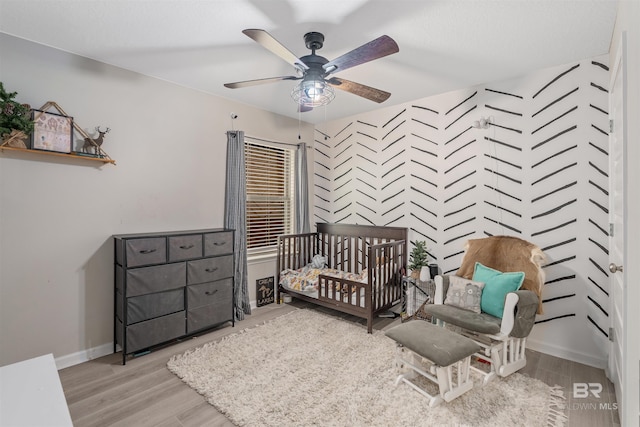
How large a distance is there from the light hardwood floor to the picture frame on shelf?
1801 mm

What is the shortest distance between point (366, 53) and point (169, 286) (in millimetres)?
2515

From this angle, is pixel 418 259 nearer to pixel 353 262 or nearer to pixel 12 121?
pixel 353 262

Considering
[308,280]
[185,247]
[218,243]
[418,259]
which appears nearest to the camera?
[185,247]

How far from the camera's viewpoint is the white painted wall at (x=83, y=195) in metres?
2.24

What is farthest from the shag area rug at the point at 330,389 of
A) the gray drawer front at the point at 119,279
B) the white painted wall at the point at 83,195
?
the white painted wall at the point at 83,195

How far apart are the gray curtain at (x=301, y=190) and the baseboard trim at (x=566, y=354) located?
289 centimetres

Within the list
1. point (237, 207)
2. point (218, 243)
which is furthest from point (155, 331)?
point (237, 207)

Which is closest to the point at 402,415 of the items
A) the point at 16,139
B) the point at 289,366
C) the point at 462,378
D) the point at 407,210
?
the point at 462,378

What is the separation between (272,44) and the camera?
1.73m

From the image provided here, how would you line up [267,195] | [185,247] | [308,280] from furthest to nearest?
[267,195] < [308,280] < [185,247]

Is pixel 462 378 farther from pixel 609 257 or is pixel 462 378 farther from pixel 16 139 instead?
pixel 16 139

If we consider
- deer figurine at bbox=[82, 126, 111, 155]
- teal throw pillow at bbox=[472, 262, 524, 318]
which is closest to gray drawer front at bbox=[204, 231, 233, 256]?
deer figurine at bbox=[82, 126, 111, 155]

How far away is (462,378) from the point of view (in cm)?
207

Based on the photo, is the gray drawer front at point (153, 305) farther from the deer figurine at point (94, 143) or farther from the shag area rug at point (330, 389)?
the deer figurine at point (94, 143)
